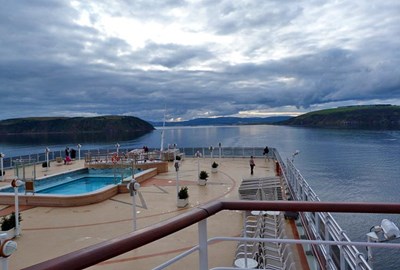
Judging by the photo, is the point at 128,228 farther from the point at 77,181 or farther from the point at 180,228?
the point at 77,181

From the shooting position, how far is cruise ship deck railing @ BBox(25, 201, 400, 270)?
1129 millimetres

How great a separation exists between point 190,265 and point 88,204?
7.65m

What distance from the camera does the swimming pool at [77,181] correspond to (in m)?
17.2

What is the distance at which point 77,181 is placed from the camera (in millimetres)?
20141

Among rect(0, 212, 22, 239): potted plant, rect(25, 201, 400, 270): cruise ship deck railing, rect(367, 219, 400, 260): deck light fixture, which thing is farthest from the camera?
rect(0, 212, 22, 239): potted plant

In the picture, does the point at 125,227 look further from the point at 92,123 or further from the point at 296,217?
the point at 92,123

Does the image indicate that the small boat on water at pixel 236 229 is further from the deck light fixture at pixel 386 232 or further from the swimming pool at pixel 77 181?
the swimming pool at pixel 77 181

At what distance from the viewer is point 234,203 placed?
186 centimetres

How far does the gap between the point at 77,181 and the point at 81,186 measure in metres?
1.17

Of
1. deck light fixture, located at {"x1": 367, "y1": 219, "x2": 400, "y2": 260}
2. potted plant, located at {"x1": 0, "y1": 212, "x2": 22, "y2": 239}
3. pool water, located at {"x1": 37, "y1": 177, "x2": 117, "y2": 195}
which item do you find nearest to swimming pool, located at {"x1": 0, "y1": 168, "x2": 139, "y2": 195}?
pool water, located at {"x1": 37, "y1": 177, "x2": 117, "y2": 195}

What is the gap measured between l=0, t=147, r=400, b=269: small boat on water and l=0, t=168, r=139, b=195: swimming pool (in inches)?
114

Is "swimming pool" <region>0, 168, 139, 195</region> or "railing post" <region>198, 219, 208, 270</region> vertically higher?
"railing post" <region>198, 219, 208, 270</region>

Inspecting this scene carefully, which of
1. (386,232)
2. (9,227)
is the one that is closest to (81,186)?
(9,227)

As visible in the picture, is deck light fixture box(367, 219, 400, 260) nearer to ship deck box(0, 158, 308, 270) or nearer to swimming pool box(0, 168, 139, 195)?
ship deck box(0, 158, 308, 270)
